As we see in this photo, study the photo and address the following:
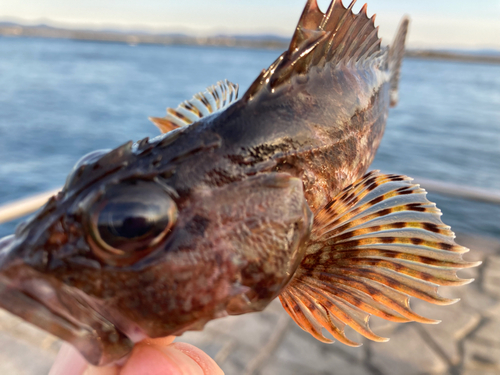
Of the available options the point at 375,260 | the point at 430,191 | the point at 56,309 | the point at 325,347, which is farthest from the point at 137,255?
the point at 430,191

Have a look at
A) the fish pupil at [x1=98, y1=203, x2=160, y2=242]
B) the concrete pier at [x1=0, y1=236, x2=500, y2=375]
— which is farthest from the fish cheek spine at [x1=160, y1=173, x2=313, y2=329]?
the concrete pier at [x1=0, y1=236, x2=500, y2=375]

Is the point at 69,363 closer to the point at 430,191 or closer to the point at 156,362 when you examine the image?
the point at 156,362

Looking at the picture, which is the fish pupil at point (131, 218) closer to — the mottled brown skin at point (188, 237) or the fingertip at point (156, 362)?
the mottled brown skin at point (188, 237)

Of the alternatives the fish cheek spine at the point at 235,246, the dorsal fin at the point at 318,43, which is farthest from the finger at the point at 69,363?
the dorsal fin at the point at 318,43

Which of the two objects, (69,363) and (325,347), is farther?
(325,347)

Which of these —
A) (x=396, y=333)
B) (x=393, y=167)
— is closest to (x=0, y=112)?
(x=393, y=167)

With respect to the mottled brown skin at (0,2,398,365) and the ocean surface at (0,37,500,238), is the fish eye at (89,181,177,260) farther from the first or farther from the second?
the ocean surface at (0,37,500,238)
